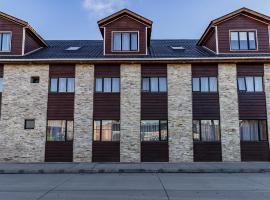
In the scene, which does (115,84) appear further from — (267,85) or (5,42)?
(267,85)

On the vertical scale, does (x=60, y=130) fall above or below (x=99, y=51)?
below

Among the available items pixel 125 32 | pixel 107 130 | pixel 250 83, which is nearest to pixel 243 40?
pixel 250 83

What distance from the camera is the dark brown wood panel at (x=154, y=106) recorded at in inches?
679

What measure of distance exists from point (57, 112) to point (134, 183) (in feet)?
30.7

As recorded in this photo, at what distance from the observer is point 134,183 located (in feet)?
31.6

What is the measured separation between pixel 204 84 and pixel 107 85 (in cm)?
624

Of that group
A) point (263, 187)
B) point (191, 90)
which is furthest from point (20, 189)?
point (191, 90)

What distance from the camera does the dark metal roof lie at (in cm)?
1775

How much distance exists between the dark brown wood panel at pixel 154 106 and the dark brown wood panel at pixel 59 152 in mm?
5005

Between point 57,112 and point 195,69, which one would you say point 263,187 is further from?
point 57,112

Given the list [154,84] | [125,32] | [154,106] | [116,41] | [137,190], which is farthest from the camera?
[125,32]

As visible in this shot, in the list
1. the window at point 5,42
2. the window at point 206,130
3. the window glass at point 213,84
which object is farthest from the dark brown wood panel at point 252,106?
the window at point 5,42

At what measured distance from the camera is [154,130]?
56.4ft

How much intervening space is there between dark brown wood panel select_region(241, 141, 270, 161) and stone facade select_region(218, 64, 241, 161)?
1.23ft
